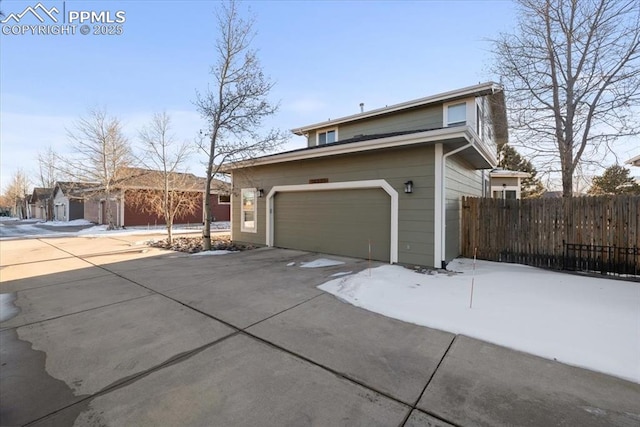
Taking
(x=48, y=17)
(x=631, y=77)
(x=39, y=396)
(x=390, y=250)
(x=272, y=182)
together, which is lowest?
(x=39, y=396)

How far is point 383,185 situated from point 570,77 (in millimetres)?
7950

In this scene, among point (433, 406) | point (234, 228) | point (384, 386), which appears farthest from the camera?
point (234, 228)

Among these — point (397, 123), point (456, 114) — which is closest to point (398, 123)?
point (397, 123)

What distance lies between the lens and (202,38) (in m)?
9.49

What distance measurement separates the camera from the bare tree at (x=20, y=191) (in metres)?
42.2

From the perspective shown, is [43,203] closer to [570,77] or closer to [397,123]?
[397,123]

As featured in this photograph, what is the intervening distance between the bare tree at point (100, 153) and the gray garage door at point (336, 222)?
50.7 ft

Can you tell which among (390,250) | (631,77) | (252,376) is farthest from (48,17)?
(631,77)

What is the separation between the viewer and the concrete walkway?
1.98m

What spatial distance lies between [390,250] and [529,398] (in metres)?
4.98

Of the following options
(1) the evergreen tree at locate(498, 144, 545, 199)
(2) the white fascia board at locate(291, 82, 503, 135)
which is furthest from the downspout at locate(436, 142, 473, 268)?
(1) the evergreen tree at locate(498, 144, 545, 199)

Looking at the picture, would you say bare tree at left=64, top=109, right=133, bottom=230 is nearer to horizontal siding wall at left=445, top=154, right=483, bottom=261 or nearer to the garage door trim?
the garage door trim

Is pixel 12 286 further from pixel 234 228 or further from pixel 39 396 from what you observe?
pixel 234 228

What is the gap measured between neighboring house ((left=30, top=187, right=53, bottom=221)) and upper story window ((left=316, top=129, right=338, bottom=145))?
1427 inches
